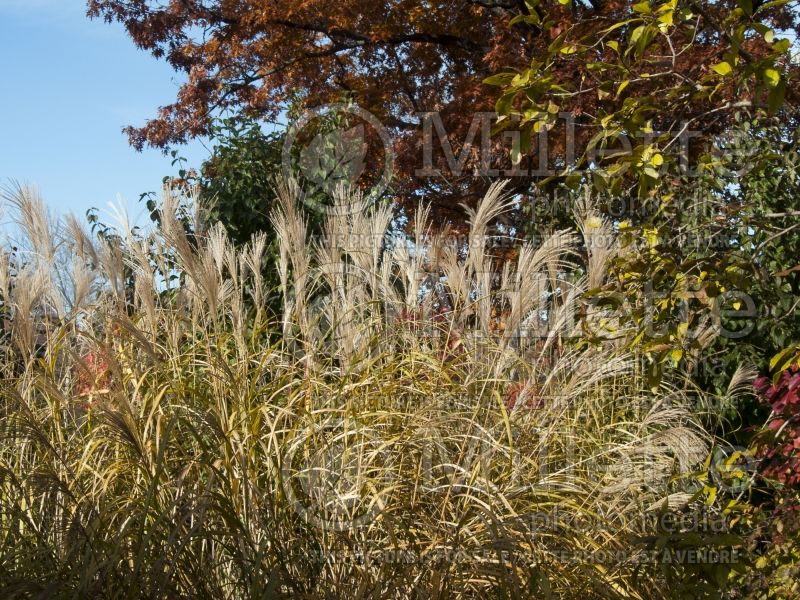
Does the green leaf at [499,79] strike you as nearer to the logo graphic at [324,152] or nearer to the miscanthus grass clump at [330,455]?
the miscanthus grass clump at [330,455]

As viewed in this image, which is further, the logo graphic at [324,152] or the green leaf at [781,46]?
the logo graphic at [324,152]

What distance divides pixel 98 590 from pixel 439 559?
107 cm

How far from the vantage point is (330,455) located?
3.29 meters

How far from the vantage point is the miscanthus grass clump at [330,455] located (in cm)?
289

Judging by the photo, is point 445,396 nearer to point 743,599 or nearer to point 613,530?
point 613,530

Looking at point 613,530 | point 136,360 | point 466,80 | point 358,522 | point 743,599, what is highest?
point 466,80

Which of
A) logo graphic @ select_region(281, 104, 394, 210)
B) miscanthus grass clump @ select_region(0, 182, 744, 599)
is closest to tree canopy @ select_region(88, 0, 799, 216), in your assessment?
logo graphic @ select_region(281, 104, 394, 210)

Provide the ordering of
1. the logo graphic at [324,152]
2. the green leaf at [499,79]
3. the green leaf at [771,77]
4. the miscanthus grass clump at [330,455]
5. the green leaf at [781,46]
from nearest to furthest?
1. the green leaf at [771,77]
2. the green leaf at [781,46]
3. the green leaf at [499,79]
4. the miscanthus grass clump at [330,455]
5. the logo graphic at [324,152]

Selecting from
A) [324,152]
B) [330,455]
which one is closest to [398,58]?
[324,152]

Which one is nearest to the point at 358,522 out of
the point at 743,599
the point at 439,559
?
the point at 439,559

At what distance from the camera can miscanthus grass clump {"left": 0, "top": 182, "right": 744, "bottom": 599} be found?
289cm

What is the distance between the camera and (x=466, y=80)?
10.2 m

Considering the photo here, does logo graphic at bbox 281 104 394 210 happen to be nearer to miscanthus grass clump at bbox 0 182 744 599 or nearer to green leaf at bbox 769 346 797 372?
miscanthus grass clump at bbox 0 182 744 599

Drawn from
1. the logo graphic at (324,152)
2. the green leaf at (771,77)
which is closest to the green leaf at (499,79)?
the green leaf at (771,77)
